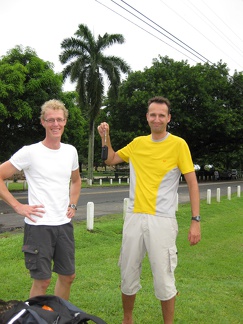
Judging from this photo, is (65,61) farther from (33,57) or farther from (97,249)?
(97,249)

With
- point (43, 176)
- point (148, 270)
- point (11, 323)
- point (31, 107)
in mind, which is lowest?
point (148, 270)

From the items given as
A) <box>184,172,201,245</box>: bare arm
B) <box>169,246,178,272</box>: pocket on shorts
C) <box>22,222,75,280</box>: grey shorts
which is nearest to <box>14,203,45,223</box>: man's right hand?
<box>22,222,75,280</box>: grey shorts

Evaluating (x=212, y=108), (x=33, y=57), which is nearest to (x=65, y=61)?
(x=33, y=57)

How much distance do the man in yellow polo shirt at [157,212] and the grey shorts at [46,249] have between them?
551 mm

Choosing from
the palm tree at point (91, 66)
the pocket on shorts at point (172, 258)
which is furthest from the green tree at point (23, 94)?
the pocket on shorts at point (172, 258)

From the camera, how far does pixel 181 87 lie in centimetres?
3547

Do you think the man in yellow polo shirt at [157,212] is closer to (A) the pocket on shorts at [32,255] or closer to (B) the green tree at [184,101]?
(A) the pocket on shorts at [32,255]

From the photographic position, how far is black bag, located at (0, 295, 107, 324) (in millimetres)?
2273

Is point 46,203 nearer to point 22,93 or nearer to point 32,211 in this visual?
point 32,211

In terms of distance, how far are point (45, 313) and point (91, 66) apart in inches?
1068

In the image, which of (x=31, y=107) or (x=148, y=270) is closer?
(x=148, y=270)

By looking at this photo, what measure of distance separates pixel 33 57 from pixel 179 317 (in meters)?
20.2

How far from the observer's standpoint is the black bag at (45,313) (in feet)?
7.46

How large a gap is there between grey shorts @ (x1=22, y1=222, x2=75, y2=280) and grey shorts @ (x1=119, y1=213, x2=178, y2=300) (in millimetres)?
549
